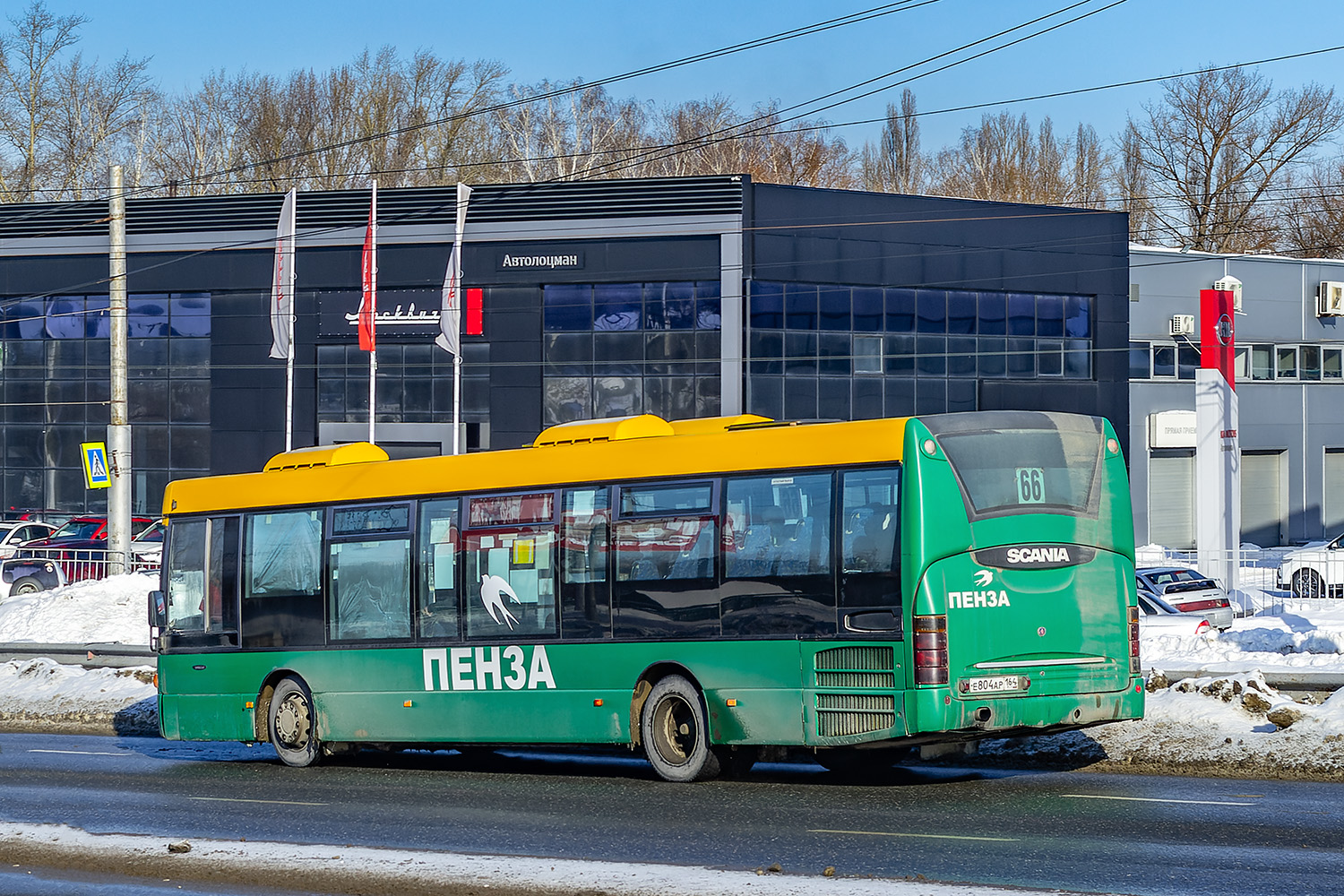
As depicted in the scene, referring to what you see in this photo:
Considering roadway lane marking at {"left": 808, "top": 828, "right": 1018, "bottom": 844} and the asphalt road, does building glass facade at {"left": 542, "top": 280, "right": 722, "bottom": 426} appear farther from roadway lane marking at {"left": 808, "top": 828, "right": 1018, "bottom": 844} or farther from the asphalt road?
roadway lane marking at {"left": 808, "top": 828, "right": 1018, "bottom": 844}

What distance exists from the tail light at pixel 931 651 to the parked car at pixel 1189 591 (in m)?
12.4

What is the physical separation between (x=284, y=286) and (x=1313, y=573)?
27757 mm

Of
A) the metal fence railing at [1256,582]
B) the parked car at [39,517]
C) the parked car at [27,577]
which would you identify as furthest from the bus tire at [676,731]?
the parked car at [39,517]

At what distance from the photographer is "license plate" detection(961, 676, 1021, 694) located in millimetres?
10156

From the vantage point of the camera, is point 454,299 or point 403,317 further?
point 403,317

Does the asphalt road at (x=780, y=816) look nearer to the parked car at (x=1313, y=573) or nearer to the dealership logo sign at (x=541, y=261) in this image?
the parked car at (x=1313, y=573)

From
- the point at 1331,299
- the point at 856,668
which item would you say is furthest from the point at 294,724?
the point at 1331,299

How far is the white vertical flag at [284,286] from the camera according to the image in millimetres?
40875

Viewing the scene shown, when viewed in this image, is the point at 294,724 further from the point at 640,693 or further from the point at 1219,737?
the point at 1219,737

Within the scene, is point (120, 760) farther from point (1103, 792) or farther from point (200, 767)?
point (1103, 792)

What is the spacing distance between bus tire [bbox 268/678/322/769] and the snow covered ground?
13.5 ft

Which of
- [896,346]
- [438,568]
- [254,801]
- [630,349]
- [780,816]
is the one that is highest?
[896,346]

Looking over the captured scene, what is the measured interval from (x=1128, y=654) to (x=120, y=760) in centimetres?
942

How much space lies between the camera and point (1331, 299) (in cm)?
4962
